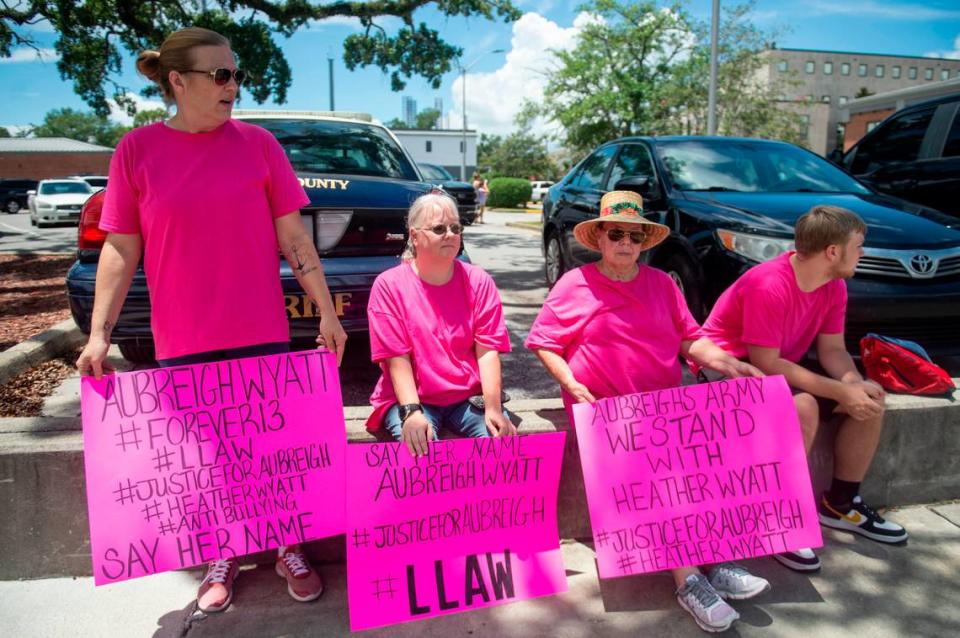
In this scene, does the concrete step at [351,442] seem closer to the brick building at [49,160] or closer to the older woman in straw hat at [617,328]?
the older woman in straw hat at [617,328]

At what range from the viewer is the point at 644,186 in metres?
4.81

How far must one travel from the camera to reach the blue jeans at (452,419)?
2408 millimetres

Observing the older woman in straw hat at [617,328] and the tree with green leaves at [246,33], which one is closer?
the older woman in straw hat at [617,328]

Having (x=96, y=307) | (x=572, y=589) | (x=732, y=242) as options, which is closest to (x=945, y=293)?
(x=732, y=242)

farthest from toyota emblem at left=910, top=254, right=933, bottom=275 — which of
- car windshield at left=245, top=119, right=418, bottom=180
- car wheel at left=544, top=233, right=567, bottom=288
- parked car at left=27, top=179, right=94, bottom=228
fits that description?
parked car at left=27, top=179, right=94, bottom=228

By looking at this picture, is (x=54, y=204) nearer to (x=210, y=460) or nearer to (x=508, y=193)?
(x=508, y=193)

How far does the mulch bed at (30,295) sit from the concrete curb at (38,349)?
0.32 metres

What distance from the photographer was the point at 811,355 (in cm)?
362

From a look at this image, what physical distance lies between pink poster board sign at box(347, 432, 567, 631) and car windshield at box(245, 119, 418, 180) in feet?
7.33

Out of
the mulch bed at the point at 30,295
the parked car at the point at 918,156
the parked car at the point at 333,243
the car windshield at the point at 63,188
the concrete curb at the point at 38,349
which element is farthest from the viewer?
the car windshield at the point at 63,188

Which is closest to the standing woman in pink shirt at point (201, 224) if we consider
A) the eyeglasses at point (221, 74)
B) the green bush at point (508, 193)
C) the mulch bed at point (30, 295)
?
the eyeglasses at point (221, 74)

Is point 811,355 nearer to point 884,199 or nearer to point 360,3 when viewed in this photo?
point 884,199

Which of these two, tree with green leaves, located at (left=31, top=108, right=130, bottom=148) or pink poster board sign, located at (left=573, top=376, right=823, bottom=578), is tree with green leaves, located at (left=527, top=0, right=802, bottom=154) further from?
tree with green leaves, located at (left=31, top=108, right=130, bottom=148)

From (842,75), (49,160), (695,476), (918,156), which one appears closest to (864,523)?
(695,476)
